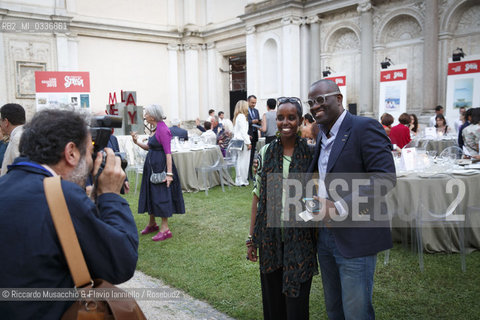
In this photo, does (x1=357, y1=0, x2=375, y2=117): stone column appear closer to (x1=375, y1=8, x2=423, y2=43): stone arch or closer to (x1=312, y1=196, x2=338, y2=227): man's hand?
(x1=375, y1=8, x2=423, y2=43): stone arch

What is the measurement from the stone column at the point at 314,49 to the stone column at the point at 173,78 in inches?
324

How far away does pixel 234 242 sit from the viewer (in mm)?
5547

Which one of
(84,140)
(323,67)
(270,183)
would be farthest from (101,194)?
(323,67)

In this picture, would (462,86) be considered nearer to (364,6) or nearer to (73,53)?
(364,6)

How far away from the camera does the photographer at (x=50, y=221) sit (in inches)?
51.2

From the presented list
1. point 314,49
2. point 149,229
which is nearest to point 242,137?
point 149,229

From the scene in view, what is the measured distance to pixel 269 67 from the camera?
16.5 metres

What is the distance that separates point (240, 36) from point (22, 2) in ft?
31.1

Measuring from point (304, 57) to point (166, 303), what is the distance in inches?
524

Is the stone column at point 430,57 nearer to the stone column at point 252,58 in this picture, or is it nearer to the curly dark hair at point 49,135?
the stone column at point 252,58

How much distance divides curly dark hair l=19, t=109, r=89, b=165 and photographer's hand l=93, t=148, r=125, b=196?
0.14 m

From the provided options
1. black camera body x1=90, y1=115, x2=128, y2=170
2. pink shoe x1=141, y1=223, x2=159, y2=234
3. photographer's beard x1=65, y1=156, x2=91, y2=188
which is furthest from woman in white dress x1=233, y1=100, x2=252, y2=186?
photographer's beard x1=65, y1=156, x2=91, y2=188

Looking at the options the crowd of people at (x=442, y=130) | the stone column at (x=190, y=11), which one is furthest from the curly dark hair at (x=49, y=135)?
the stone column at (x=190, y=11)

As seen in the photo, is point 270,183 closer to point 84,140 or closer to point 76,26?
point 84,140
